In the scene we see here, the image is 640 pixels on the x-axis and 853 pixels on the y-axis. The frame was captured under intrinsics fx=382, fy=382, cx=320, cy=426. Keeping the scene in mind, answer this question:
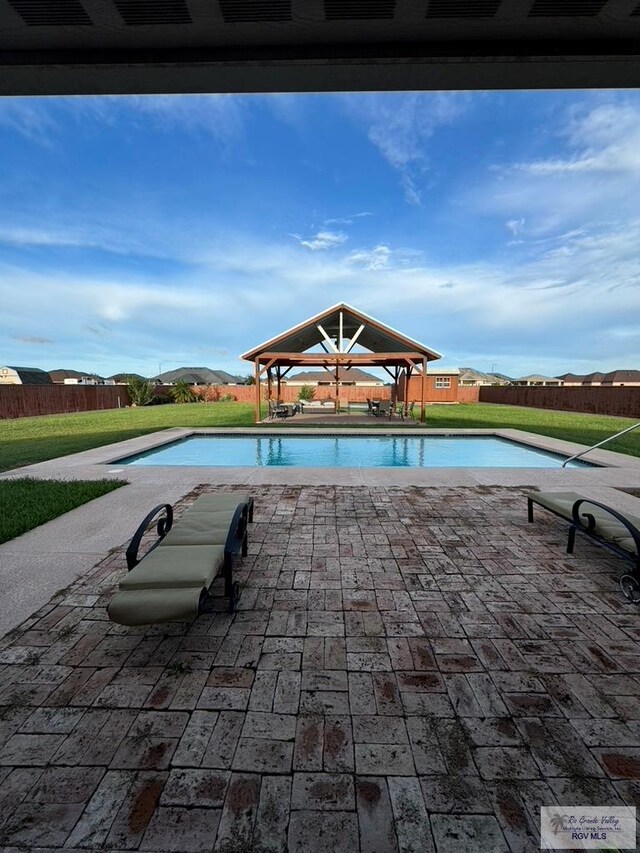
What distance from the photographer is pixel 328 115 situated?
54.1 ft

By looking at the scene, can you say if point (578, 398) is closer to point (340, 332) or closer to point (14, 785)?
point (340, 332)

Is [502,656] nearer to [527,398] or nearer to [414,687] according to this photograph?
[414,687]

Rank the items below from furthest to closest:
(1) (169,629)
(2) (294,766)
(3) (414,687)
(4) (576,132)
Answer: (4) (576,132) < (1) (169,629) < (3) (414,687) < (2) (294,766)

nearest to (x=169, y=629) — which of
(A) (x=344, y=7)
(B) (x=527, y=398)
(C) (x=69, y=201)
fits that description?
(A) (x=344, y=7)

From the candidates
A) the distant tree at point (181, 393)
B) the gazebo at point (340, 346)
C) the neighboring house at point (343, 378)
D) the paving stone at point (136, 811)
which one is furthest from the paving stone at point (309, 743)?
the distant tree at point (181, 393)

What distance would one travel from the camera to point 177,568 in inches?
111

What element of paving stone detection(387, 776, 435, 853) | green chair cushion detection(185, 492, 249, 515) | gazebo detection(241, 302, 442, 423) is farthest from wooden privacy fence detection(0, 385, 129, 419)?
paving stone detection(387, 776, 435, 853)

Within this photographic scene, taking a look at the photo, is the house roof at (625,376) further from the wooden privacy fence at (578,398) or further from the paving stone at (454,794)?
the paving stone at (454,794)

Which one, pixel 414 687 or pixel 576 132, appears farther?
pixel 576 132

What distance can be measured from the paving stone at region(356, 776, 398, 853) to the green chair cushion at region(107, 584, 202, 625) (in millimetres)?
1234

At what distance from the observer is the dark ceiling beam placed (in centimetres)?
257

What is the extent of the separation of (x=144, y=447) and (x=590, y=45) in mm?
11336

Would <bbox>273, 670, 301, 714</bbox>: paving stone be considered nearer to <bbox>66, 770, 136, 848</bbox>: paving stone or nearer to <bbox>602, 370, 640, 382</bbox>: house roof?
<bbox>66, 770, 136, 848</bbox>: paving stone

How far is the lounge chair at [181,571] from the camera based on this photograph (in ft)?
7.77
